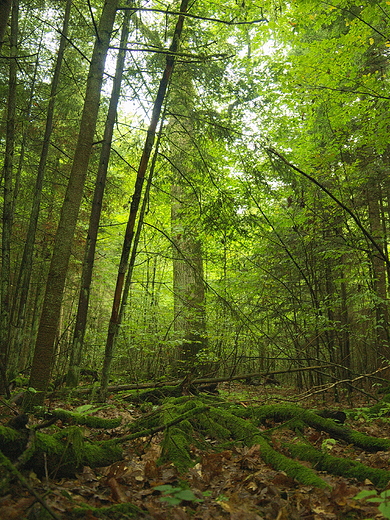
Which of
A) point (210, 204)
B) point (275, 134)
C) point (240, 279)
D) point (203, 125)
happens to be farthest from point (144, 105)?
point (240, 279)

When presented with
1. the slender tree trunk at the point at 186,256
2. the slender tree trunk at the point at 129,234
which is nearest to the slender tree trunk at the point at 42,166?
the slender tree trunk at the point at 129,234

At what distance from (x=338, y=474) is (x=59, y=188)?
922 centimetres

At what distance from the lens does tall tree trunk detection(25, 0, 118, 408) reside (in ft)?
13.9

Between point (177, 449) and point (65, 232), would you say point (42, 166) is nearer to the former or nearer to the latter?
point (65, 232)

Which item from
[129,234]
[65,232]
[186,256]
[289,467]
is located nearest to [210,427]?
[289,467]

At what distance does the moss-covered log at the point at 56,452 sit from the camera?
2.40 metres

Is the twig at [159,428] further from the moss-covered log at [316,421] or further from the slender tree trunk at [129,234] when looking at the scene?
the slender tree trunk at [129,234]

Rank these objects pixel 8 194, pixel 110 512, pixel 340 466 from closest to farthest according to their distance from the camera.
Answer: pixel 110 512 < pixel 340 466 < pixel 8 194

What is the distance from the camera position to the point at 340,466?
3227mm

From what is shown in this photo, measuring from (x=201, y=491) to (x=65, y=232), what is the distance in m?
3.22

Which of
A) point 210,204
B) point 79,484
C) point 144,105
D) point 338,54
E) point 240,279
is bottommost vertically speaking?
point 79,484

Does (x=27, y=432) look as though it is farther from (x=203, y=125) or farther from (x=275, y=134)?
(x=275, y=134)

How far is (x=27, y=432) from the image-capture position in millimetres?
2504

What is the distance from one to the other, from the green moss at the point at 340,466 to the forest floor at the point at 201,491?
0.32 ft
